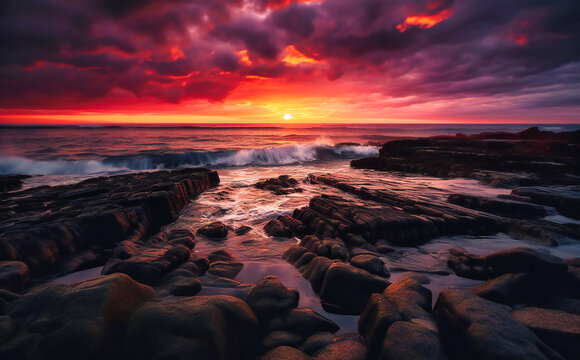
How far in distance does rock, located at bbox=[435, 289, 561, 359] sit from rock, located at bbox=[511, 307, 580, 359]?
0.89ft

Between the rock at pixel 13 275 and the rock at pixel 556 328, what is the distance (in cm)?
692

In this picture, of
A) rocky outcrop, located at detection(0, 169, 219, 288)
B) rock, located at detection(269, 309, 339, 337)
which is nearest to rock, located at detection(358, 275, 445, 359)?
rock, located at detection(269, 309, 339, 337)

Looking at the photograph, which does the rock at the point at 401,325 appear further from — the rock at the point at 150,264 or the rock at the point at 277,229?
the rock at the point at 277,229

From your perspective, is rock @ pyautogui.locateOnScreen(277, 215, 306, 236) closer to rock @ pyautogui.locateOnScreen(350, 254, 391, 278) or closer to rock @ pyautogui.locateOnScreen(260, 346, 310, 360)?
rock @ pyautogui.locateOnScreen(350, 254, 391, 278)

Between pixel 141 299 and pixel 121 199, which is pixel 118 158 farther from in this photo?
pixel 141 299

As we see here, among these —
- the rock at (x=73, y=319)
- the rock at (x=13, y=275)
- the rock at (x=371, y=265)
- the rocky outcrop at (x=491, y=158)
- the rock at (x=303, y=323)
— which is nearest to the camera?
the rock at (x=73, y=319)

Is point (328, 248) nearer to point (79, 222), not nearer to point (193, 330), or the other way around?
point (193, 330)

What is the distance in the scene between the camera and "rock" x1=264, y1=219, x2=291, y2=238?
247 inches

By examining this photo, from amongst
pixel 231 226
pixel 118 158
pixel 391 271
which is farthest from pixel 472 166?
pixel 118 158

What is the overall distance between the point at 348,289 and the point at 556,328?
213cm

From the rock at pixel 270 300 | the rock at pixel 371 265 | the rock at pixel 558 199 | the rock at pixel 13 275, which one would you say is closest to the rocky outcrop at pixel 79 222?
the rock at pixel 13 275

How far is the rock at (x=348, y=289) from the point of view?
131 inches

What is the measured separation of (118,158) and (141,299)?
79.8ft

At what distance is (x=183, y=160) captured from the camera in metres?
24.0
